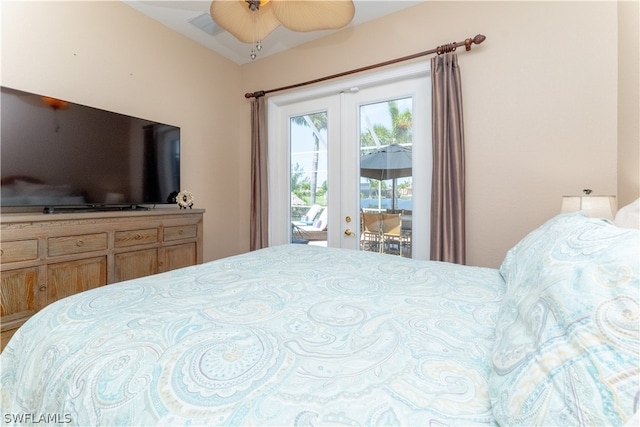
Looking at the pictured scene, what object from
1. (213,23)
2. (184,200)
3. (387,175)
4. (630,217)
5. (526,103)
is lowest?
(630,217)

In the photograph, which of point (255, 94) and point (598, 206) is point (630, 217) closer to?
point (598, 206)

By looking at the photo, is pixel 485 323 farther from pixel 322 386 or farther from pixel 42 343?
pixel 42 343

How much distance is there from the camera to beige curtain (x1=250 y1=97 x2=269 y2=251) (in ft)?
10.7

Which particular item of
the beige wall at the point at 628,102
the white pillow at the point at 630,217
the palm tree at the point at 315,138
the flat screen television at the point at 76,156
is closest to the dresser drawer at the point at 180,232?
the flat screen television at the point at 76,156

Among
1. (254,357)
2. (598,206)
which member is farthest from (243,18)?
(598,206)

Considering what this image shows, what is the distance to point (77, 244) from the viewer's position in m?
1.79

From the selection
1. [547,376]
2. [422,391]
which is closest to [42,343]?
[422,391]

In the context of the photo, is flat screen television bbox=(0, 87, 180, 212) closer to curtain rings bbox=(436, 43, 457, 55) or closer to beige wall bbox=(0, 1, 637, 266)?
beige wall bbox=(0, 1, 637, 266)

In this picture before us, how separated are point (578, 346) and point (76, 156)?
8.83 ft

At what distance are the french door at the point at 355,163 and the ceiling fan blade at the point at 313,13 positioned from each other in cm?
110

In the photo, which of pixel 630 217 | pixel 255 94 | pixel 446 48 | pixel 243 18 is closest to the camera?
pixel 630 217

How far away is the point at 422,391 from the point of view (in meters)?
0.49

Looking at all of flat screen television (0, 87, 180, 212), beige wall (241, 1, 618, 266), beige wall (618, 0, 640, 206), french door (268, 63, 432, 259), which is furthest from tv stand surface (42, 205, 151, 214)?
beige wall (618, 0, 640, 206)

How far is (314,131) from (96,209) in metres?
2.12
